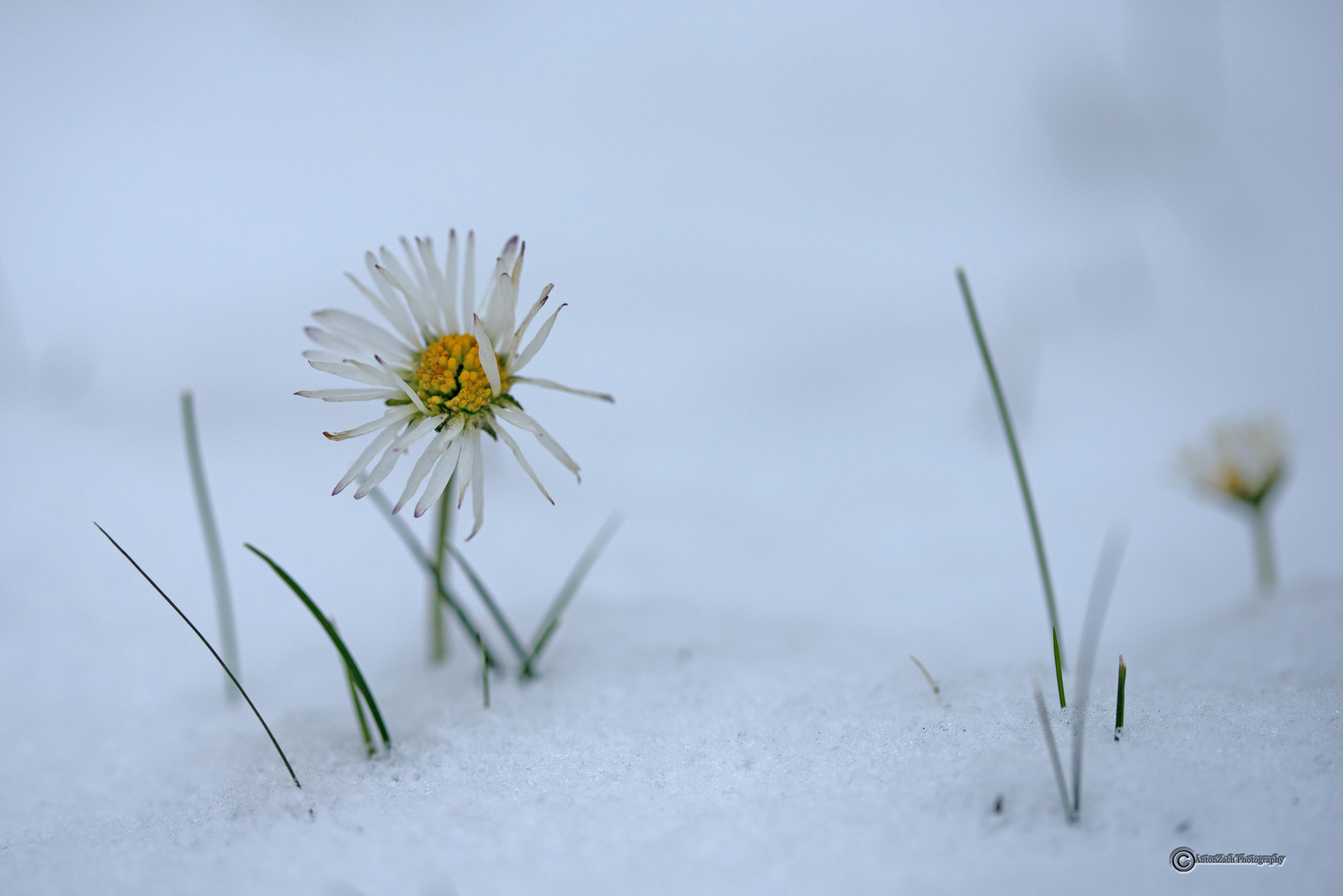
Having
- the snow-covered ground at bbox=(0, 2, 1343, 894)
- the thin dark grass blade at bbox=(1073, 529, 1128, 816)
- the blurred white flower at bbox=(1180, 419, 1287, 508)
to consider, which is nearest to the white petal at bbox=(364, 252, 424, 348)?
the snow-covered ground at bbox=(0, 2, 1343, 894)

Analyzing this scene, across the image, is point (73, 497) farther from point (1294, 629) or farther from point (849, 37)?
point (849, 37)

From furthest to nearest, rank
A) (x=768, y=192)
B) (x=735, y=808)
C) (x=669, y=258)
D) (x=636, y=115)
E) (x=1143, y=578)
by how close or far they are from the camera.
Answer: (x=636, y=115), (x=768, y=192), (x=669, y=258), (x=1143, y=578), (x=735, y=808)

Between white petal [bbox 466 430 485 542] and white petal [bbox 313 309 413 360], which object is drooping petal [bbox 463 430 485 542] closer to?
white petal [bbox 466 430 485 542]

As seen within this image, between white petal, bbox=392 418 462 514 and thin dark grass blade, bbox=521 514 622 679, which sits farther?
thin dark grass blade, bbox=521 514 622 679

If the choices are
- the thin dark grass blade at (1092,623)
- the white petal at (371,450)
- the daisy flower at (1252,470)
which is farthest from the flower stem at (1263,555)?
the white petal at (371,450)

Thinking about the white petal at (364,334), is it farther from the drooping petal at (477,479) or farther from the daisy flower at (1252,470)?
the daisy flower at (1252,470)

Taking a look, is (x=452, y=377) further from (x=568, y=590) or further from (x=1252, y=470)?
(x=1252, y=470)

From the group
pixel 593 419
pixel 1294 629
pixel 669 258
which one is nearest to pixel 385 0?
pixel 669 258

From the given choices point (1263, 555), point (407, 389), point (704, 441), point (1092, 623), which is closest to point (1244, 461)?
point (1263, 555)
